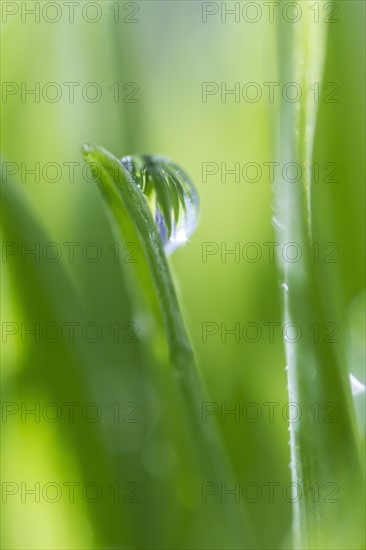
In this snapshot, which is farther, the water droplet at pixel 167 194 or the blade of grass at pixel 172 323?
the water droplet at pixel 167 194

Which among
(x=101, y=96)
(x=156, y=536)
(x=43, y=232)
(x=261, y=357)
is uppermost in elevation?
(x=101, y=96)

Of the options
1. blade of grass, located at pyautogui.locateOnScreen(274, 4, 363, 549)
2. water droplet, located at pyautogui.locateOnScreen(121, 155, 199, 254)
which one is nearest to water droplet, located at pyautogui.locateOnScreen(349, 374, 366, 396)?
blade of grass, located at pyautogui.locateOnScreen(274, 4, 363, 549)

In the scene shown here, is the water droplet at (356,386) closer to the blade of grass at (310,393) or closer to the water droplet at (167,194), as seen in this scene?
the blade of grass at (310,393)

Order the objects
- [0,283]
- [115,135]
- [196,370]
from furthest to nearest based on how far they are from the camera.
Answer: [115,135] < [0,283] < [196,370]

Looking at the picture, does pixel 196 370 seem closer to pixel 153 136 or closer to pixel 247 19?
pixel 153 136

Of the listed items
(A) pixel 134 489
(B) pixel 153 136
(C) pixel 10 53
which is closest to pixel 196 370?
(A) pixel 134 489

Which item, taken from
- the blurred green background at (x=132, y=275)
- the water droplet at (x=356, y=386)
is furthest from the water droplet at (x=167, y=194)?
the water droplet at (x=356, y=386)

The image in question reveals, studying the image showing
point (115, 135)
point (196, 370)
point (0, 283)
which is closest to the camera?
point (196, 370)

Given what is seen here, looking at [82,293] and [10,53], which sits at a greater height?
[10,53]
